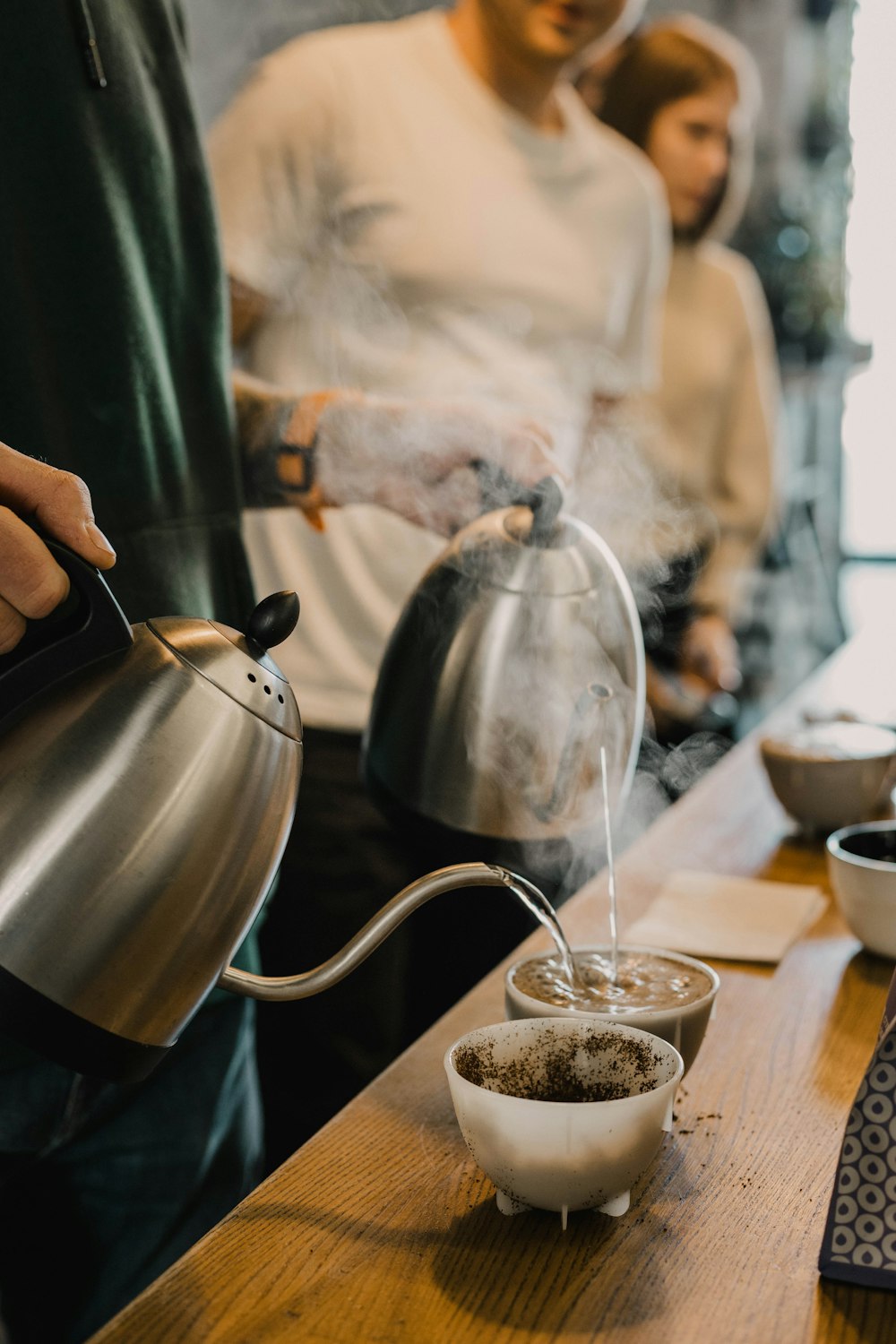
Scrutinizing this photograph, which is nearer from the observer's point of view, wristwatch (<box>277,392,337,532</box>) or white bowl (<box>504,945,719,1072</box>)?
white bowl (<box>504,945,719,1072</box>)

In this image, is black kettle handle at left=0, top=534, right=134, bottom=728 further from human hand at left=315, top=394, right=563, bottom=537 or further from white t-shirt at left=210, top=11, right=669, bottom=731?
white t-shirt at left=210, top=11, right=669, bottom=731

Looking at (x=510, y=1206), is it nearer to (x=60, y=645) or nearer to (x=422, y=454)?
(x=60, y=645)

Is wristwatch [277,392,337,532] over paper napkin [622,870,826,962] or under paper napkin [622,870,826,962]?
over

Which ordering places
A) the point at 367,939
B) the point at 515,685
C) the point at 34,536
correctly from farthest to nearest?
1. the point at 515,685
2. the point at 367,939
3. the point at 34,536

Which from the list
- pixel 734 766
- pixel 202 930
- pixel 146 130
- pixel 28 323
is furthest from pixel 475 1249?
pixel 734 766

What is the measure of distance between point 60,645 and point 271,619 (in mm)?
112

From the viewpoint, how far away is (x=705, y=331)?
3596 millimetres

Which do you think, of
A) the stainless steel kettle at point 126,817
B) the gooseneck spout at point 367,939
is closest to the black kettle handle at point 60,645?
the stainless steel kettle at point 126,817

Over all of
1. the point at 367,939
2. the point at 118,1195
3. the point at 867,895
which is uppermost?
the point at 367,939

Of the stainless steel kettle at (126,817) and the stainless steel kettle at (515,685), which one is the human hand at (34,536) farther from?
the stainless steel kettle at (515,685)

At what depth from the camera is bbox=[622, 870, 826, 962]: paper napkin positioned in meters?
1.05

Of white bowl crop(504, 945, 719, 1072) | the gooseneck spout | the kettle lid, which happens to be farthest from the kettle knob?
white bowl crop(504, 945, 719, 1072)

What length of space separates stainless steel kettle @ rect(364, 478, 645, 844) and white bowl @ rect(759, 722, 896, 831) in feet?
1.45

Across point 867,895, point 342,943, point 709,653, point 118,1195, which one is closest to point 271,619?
point 867,895
